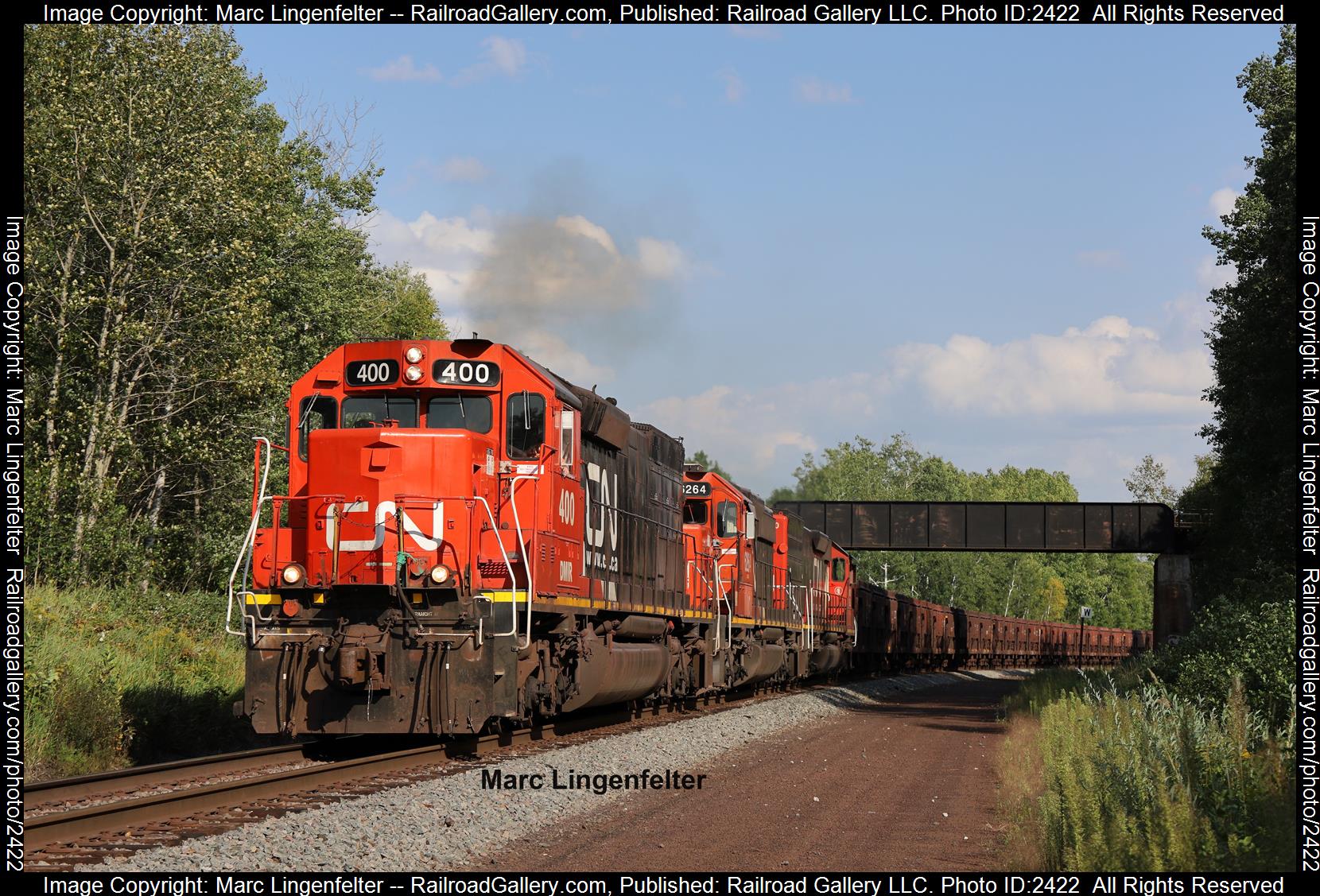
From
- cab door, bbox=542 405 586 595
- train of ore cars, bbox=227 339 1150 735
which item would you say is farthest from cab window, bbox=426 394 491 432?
cab door, bbox=542 405 586 595

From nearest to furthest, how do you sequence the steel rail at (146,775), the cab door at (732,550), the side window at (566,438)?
the steel rail at (146,775) < the side window at (566,438) < the cab door at (732,550)

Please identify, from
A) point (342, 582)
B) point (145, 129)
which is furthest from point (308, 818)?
point (145, 129)

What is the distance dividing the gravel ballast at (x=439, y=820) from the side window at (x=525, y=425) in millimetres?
3322

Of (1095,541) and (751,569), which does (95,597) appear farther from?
(1095,541)

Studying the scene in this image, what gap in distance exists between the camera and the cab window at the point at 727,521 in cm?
2380

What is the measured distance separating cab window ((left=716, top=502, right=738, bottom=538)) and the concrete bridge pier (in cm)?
3128

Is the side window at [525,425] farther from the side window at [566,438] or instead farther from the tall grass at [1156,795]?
the tall grass at [1156,795]

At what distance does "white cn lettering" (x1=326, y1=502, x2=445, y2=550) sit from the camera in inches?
510

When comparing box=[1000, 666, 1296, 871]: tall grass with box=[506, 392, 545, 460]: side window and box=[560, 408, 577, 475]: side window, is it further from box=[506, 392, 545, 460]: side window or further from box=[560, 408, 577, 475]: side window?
box=[506, 392, 545, 460]: side window

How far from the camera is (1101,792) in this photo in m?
9.94

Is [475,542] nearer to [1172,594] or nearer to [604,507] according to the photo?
[604,507]

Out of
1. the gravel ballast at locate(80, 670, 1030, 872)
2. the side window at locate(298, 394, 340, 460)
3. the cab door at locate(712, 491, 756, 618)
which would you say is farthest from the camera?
the cab door at locate(712, 491, 756, 618)

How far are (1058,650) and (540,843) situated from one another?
64724 millimetres

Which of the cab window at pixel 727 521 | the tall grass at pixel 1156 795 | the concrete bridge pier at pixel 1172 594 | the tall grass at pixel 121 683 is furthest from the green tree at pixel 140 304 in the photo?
the concrete bridge pier at pixel 1172 594
